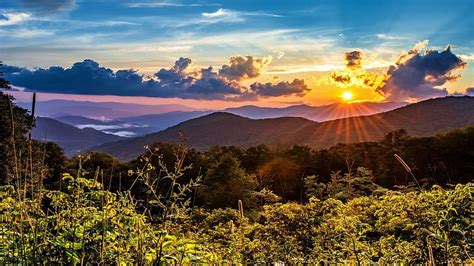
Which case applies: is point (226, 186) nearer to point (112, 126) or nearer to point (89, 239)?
point (112, 126)

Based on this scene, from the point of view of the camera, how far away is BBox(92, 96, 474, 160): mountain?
104m

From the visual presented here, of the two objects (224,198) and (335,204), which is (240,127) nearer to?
(224,198)

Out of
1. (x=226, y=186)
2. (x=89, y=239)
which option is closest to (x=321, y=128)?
(x=226, y=186)

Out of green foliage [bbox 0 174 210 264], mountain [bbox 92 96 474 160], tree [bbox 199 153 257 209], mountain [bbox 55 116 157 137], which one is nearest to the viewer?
green foliage [bbox 0 174 210 264]

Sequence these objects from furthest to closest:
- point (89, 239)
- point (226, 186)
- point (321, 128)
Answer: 1. point (321, 128)
2. point (226, 186)
3. point (89, 239)

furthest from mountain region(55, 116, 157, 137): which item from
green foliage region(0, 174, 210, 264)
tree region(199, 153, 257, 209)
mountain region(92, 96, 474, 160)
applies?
green foliage region(0, 174, 210, 264)

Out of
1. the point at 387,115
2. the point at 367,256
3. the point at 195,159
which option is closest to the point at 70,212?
the point at 367,256

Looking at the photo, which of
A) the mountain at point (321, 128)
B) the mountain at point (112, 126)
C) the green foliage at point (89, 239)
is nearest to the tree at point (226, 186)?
the mountain at point (112, 126)

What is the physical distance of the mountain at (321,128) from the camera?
104 metres

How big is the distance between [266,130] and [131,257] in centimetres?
13037

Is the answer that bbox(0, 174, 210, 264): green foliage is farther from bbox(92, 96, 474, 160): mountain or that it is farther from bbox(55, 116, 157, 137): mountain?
bbox(92, 96, 474, 160): mountain

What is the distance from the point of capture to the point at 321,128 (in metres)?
112

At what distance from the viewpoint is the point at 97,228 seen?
307 centimetres

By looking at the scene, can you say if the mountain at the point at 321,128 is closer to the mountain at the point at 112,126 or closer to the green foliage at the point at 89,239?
the mountain at the point at 112,126
